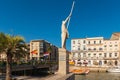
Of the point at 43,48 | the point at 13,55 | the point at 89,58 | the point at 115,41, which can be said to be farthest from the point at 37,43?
the point at 13,55

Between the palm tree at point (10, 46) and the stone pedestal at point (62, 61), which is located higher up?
the palm tree at point (10, 46)

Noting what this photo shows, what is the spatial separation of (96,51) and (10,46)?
294ft

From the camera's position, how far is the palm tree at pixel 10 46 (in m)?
27.5

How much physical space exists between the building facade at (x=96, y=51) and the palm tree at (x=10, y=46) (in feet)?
272

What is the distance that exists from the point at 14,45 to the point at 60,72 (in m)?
6.13

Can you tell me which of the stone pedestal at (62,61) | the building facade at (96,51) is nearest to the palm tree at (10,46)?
the stone pedestal at (62,61)

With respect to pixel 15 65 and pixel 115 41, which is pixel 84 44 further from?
pixel 15 65

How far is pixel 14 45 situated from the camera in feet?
92.2

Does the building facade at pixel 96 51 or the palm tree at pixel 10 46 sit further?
the building facade at pixel 96 51

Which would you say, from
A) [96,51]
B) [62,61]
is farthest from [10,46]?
[96,51]

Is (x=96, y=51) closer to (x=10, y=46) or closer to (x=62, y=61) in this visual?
(x=62, y=61)

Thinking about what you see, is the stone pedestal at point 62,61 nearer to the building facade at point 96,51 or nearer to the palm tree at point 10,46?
the palm tree at point 10,46

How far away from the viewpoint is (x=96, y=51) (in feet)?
376

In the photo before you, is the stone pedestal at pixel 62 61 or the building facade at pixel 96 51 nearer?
the stone pedestal at pixel 62 61
